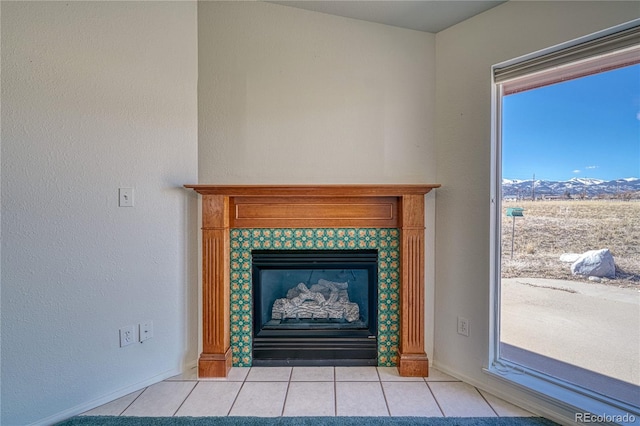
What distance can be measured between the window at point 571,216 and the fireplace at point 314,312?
0.86 metres

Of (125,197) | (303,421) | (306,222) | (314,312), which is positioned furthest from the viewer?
(314,312)

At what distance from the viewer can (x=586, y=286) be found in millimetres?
1661

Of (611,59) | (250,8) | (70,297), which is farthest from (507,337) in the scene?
(250,8)

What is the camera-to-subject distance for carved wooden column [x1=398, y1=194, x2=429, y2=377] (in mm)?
1994

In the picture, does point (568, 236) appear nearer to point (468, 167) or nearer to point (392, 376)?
point (468, 167)

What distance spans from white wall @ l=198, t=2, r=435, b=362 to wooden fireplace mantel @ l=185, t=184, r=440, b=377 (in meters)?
0.16

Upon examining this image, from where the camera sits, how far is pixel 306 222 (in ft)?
6.81

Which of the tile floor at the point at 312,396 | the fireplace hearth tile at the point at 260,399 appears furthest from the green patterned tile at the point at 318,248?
the fireplace hearth tile at the point at 260,399

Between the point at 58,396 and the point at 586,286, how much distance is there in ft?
9.98

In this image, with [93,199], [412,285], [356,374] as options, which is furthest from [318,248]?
[93,199]

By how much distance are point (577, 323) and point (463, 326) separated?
0.62 metres

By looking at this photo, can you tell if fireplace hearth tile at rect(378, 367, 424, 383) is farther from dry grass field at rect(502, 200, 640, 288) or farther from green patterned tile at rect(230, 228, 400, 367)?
dry grass field at rect(502, 200, 640, 288)

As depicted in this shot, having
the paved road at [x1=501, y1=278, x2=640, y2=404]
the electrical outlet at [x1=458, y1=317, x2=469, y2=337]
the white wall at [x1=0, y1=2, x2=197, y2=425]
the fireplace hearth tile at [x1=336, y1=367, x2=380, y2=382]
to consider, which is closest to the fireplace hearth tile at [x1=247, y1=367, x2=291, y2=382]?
the fireplace hearth tile at [x1=336, y1=367, x2=380, y2=382]

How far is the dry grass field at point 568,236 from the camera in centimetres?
153
